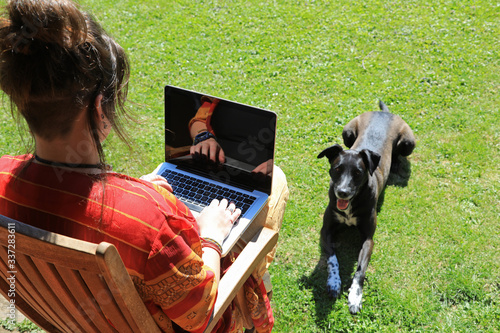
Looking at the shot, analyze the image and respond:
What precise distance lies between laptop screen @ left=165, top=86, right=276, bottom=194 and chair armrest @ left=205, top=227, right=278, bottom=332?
414mm

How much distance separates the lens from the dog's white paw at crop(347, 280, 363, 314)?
3.40 m

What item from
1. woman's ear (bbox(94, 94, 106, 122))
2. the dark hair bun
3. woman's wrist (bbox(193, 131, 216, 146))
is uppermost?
the dark hair bun

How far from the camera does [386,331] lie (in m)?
3.24

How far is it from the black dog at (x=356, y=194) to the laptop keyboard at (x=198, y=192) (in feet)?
4.03

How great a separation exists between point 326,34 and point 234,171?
462cm

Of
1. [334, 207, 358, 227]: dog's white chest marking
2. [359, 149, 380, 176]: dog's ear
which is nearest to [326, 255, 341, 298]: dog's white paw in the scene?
[334, 207, 358, 227]: dog's white chest marking

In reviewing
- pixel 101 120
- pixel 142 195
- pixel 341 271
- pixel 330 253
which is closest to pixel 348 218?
pixel 330 253

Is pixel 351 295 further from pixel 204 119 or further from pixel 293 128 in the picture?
pixel 293 128

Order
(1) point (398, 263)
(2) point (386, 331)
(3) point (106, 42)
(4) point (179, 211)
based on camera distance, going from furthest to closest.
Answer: (1) point (398, 263), (2) point (386, 331), (4) point (179, 211), (3) point (106, 42)

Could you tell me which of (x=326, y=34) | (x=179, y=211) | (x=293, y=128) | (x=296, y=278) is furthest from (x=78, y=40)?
(x=326, y=34)

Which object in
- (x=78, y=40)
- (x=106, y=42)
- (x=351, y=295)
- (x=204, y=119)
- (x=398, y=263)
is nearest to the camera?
(x=78, y=40)

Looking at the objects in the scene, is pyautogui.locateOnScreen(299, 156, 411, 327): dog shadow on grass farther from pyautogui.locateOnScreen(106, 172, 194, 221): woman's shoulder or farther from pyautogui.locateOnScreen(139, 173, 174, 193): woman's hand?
pyautogui.locateOnScreen(106, 172, 194, 221): woman's shoulder

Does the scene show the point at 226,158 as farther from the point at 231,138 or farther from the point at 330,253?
the point at 330,253

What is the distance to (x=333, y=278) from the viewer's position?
141 inches
